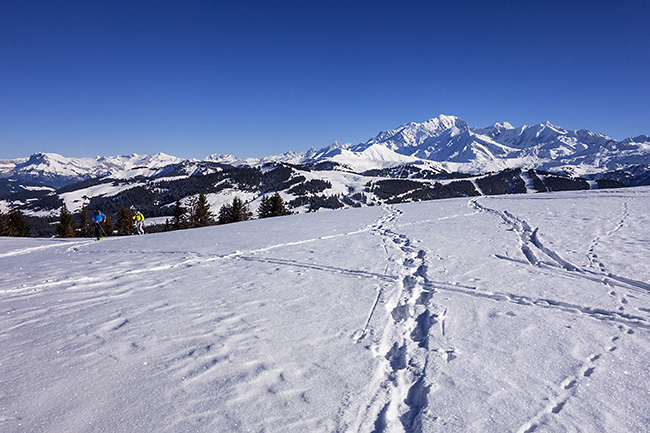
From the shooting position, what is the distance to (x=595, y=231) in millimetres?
12766

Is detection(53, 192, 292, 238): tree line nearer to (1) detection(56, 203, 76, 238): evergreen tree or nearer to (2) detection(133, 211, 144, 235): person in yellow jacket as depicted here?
(1) detection(56, 203, 76, 238): evergreen tree

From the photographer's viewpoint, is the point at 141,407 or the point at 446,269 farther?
the point at 446,269

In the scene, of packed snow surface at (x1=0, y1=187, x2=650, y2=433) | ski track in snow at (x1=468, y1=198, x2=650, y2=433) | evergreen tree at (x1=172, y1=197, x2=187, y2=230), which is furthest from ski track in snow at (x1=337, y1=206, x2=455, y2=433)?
evergreen tree at (x1=172, y1=197, x2=187, y2=230)

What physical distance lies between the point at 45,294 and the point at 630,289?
14.3 m

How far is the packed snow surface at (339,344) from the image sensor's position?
344cm

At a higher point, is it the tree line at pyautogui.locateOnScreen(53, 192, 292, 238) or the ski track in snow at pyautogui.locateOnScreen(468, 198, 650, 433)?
the tree line at pyautogui.locateOnScreen(53, 192, 292, 238)

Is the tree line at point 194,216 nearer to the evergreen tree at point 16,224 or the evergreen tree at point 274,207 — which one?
the evergreen tree at point 274,207

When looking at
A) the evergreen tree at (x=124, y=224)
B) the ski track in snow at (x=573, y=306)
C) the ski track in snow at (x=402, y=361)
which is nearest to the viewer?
the ski track in snow at (x=402, y=361)

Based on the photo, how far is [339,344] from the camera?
489 cm

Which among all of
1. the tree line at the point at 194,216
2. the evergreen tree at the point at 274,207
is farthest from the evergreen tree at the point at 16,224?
the evergreen tree at the point at 274,207

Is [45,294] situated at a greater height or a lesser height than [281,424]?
greater

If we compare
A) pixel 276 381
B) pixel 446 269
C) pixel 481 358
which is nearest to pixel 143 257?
pixel 276 381

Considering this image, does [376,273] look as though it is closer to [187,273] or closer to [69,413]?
[187,273]

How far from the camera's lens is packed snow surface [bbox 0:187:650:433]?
3438 millimetres
